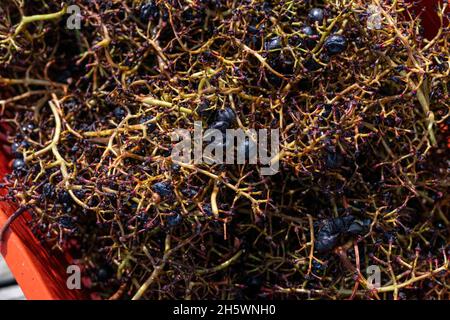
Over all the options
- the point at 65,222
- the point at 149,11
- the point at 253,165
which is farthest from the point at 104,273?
the point at 149,11

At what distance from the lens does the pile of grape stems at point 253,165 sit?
0.97 m

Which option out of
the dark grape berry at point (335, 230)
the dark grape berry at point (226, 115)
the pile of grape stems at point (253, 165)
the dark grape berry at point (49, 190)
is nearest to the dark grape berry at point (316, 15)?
the pile of grape stems at point (253, 165)

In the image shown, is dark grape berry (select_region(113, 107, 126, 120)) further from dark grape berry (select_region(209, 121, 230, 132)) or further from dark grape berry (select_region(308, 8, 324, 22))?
dark grape berry (select_region(308, 8, 324, 22))

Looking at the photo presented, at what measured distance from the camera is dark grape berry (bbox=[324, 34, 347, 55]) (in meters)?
0.97

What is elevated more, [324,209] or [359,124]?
[359,124]

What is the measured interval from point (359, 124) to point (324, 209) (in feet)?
0.56

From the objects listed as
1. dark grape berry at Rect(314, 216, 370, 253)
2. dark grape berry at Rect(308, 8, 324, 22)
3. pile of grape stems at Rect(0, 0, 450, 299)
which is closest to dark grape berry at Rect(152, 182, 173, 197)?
pile of grape stems at Rect(0, 0, 450, 299)

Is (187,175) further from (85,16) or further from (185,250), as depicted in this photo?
(85,16)

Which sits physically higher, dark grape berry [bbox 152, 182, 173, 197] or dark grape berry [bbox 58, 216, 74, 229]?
dark grape berry [bbox 152, 182, 173, 197]

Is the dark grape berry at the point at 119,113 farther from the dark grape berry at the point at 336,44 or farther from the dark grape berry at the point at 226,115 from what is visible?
the dark grape berry at the point at 336,44

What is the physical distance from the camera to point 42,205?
1.07m

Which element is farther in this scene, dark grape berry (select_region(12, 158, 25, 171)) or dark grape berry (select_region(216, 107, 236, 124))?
dark grape berry (select_region(12, 158, 25, 171))

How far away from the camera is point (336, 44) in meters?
0.97
